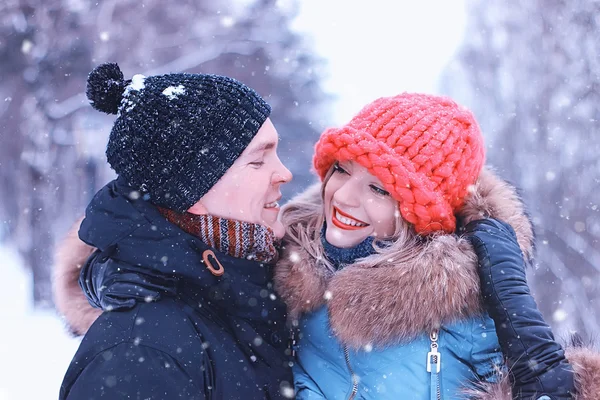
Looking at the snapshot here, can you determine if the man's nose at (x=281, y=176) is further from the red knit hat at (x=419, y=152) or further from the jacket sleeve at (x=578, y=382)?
the jacket sleeve at (x=578, y=382)

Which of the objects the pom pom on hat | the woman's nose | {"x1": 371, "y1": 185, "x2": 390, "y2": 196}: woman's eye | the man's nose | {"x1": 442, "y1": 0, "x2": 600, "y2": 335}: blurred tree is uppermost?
the pom pom on hat

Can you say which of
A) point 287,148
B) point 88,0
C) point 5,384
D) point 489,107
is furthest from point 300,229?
point 489,107

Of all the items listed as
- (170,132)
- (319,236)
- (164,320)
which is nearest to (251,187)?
(170,132)

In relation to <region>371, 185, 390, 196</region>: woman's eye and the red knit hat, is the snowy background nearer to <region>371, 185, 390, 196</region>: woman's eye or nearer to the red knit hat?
the red knit hat

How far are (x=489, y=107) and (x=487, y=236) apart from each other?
7.70 metres

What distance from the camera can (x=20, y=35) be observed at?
7.34 meters

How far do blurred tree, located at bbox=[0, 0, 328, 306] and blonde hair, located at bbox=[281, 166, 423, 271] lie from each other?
5.66m

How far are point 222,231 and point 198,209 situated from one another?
0.14 meters

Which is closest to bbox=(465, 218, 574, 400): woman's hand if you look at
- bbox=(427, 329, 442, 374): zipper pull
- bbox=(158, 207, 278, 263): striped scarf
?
bbox=(427, 329, 442, 374): zipper pull

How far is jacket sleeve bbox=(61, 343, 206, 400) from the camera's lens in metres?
1.64

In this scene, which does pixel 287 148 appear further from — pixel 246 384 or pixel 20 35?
pixel 246 384

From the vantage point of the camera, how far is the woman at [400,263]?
6.90 ft

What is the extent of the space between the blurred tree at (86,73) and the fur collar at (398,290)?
20.4ft

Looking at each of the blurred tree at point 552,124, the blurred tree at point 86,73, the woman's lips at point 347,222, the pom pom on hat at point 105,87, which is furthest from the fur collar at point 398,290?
the blurred tree at point 552,124
